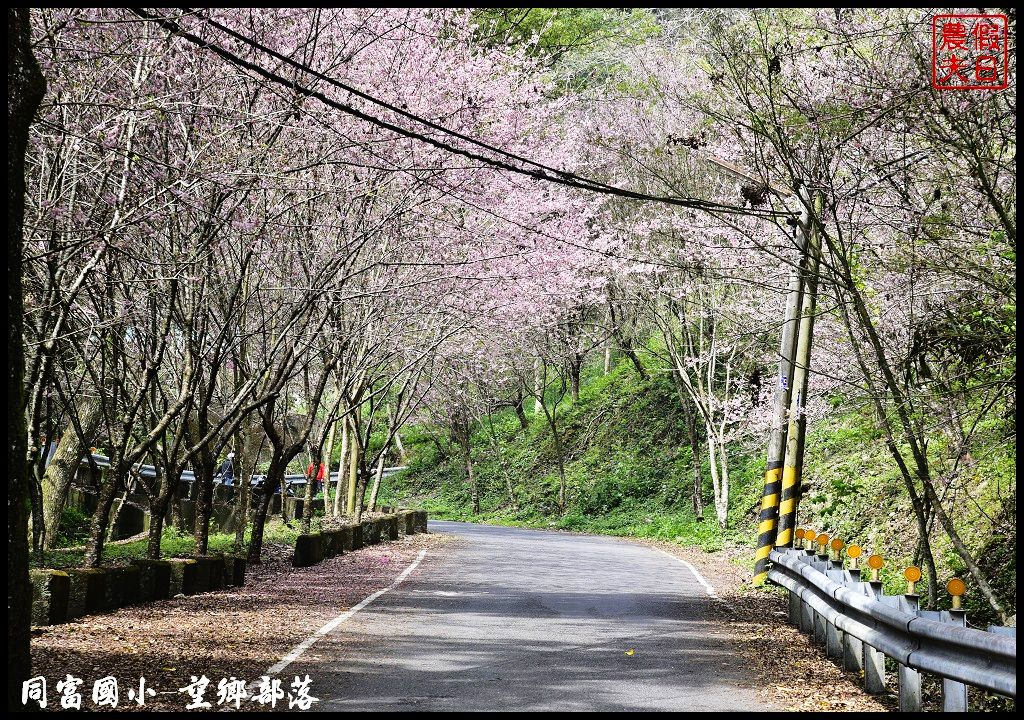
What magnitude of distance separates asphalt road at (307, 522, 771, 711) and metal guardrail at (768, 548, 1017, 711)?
93 cm

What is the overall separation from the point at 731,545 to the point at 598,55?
15583 millimetres

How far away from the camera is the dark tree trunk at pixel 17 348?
6.64 meters

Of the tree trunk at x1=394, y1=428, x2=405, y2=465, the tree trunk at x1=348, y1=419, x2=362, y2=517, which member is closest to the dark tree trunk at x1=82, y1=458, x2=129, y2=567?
the tree trunk at x1=348, y1=419, x2=362, y2=517

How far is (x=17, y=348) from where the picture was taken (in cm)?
688

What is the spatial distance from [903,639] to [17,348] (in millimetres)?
6139

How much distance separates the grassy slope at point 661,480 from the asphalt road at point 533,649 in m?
3.31

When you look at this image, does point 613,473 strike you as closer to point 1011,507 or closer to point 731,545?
point 731,545

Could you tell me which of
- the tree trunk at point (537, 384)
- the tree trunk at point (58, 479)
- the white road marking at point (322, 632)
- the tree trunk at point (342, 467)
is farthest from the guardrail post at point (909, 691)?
the tree trunk at point (537, 384)

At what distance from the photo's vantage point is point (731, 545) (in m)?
26.9

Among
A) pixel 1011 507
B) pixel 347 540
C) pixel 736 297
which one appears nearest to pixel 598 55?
pixel 736 297

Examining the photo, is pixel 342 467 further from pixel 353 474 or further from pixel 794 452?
pixel 794 452

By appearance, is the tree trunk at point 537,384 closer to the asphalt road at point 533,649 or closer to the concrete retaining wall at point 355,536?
the concrete retaining wall at point 355,536

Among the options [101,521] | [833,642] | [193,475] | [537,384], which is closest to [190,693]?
[833,642]

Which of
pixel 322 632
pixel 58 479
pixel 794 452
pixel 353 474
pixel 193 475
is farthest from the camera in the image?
pixel 193 475
